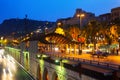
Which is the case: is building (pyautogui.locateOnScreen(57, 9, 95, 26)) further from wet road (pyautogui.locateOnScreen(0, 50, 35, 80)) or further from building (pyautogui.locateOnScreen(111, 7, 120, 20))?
wet road (pyautogui.locateOnScreen(0, 50, 35, 80))

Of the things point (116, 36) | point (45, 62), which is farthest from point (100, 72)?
point (116, 36)

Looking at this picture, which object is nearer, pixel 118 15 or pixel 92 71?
pixel 92 71

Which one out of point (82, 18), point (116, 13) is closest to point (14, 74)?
point (116, 13)

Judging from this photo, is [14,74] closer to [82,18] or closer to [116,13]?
[116,13]

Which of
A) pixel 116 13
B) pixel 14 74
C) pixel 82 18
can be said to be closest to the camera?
pixel 14 74

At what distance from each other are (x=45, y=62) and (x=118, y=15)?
7732 centimetres

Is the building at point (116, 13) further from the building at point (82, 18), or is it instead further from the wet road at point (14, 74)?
the wet road at point (14, 74)

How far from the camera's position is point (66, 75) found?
36.8 meters

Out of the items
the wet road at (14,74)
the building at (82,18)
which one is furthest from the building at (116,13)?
the wet road at (14,74)

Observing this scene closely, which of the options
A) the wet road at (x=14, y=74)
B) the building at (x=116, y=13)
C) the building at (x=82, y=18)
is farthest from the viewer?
the building at (x=82, y=18)

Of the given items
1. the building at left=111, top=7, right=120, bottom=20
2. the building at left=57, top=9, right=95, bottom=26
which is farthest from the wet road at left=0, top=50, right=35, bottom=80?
the building at left=57, top=9, right=95, bottom=26

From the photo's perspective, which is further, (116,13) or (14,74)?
(116,13)

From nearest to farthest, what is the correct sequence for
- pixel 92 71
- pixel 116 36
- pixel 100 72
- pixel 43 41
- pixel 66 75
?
pixel 100 72 → pixel 92 71 → pixel 66 75 → pixel 43 41 → pixel 116 36

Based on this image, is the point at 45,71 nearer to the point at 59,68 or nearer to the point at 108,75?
the point at 59,68
